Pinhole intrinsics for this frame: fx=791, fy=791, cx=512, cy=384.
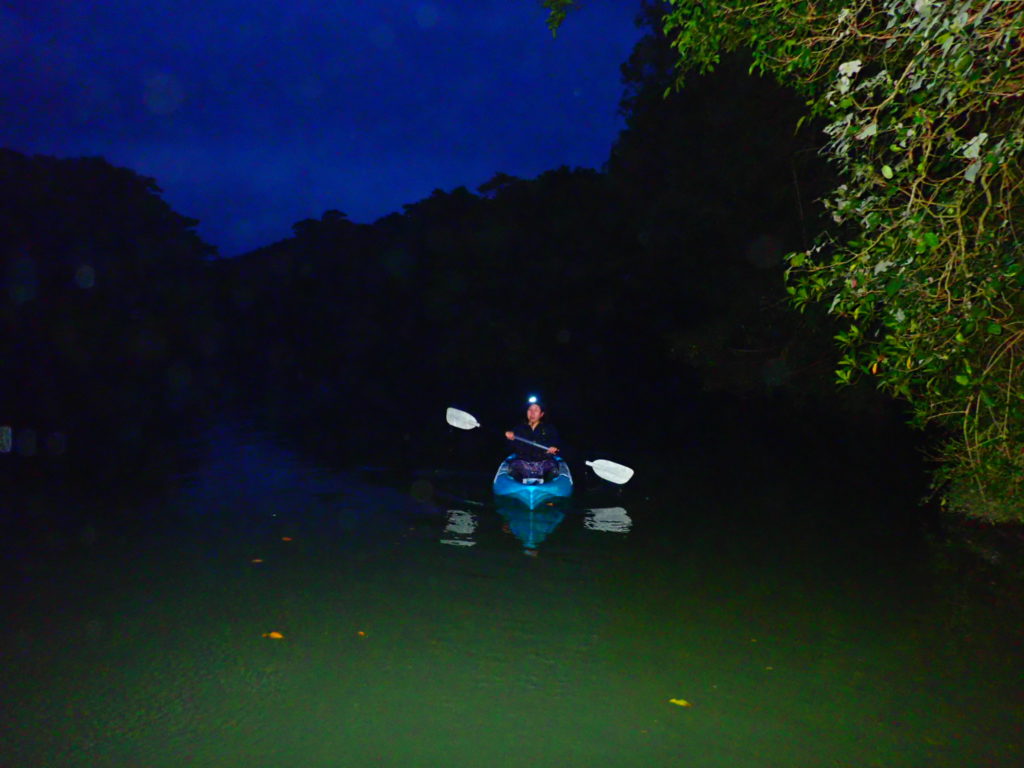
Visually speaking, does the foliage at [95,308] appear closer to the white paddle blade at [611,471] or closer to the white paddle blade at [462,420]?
the white paddle blade at [462,420]

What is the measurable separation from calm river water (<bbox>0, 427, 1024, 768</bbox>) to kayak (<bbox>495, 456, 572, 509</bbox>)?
0.30m

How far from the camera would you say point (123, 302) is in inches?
1630

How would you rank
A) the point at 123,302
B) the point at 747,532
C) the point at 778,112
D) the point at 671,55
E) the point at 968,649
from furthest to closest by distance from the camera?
the point at 123,302
the point at 671,55
the point at 778,112
the point at 747,532
the point at 968,649

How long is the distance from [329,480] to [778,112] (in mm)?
14269

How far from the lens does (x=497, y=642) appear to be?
6551 millimetres

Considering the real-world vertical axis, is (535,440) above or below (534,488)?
above

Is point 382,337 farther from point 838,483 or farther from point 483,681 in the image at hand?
point 483,681

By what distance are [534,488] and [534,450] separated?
2.19ft

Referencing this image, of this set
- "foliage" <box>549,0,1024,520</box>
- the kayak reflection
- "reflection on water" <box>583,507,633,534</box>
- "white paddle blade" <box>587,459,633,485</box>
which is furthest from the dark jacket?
"foliage" <box>549,0,1024,520</box>

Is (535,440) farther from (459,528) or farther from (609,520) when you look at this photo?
(459,528)

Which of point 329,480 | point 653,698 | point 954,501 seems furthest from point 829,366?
point 653,698

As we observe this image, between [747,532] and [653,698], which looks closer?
[653,698]

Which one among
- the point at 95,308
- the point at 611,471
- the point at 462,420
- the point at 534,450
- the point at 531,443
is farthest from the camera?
the point at 95,308

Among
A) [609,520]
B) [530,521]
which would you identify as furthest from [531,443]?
[609,520]
